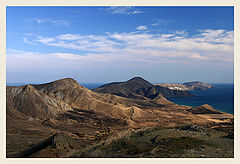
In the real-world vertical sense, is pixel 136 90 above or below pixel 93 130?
above

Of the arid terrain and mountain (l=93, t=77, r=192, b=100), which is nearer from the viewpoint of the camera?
the arid terrain

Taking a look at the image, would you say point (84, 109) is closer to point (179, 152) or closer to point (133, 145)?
point (133, 145)

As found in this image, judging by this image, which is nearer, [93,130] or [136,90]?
[93,130]

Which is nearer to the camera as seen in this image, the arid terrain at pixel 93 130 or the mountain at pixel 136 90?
the arid terrain at pixel 93 130

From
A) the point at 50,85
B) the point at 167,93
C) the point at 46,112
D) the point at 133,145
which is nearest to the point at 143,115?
the point at 46,112
